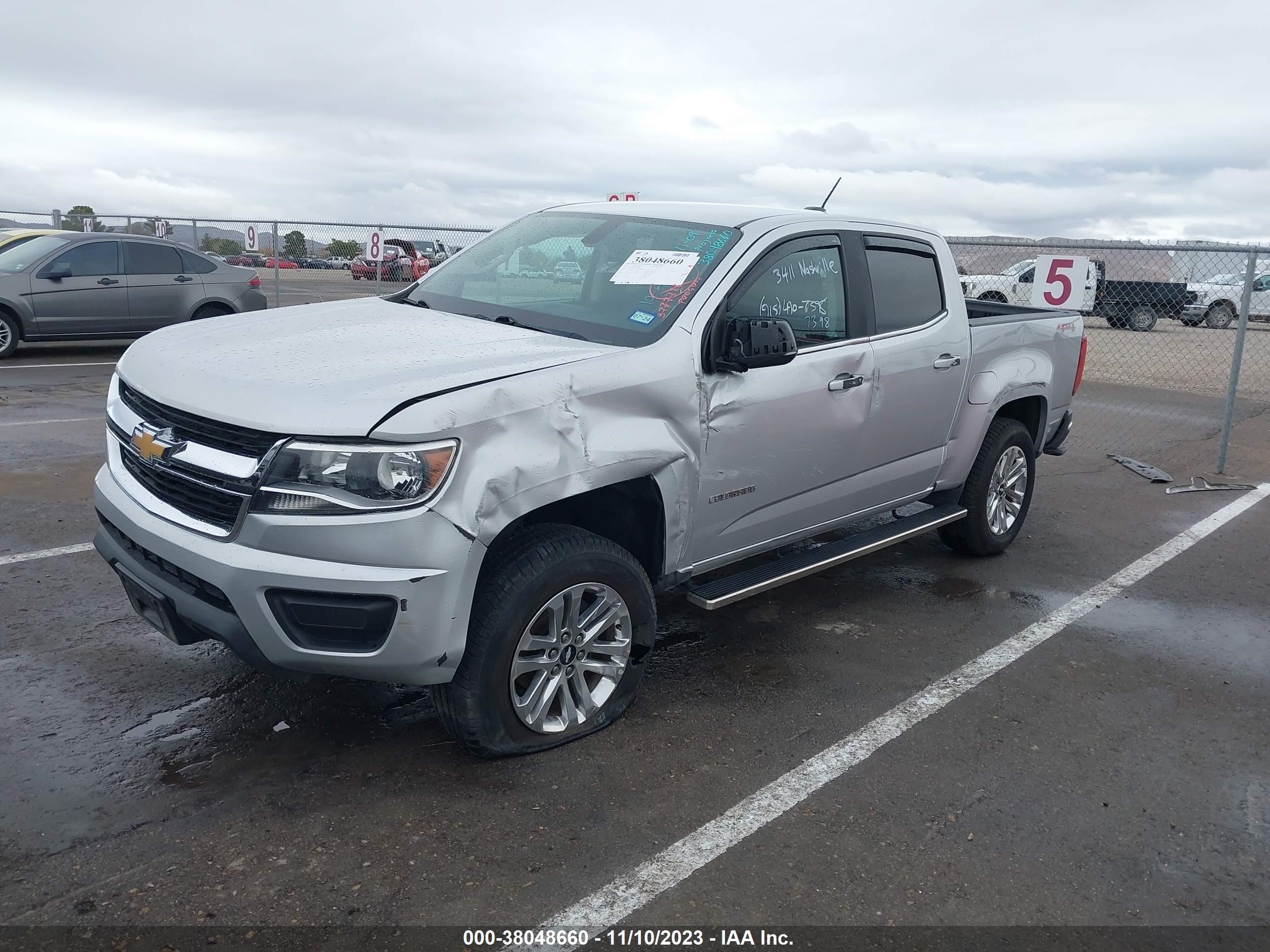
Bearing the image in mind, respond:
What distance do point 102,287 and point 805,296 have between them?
10877 mm

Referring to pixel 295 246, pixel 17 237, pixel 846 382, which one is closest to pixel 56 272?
pixel 17 237

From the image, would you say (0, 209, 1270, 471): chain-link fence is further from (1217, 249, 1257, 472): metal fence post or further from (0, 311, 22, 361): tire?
(0, 311, 22, 361): tire

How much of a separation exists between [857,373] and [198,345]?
2706 millimetres

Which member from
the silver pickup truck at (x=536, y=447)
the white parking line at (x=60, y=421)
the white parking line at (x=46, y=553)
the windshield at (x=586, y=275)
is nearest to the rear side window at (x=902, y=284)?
the silver pickup truck at (x=536, y=447)

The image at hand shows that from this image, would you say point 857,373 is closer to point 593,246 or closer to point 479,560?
point 593,246

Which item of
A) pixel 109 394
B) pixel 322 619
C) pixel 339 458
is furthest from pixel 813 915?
pixel 109 394

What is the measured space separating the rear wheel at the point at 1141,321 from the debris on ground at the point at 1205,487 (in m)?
15.7

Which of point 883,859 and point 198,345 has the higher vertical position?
point 198,345

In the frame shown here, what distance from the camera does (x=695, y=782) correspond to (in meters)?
3.50

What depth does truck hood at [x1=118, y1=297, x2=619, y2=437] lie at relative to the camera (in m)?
3.03

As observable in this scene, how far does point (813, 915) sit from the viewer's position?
2848mm

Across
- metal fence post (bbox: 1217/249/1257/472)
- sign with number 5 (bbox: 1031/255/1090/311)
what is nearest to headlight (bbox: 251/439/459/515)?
metal fence post (bbox: 1217/249/1257/472)

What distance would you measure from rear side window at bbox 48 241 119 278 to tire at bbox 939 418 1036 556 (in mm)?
10841

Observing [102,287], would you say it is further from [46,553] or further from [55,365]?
[46,553]
